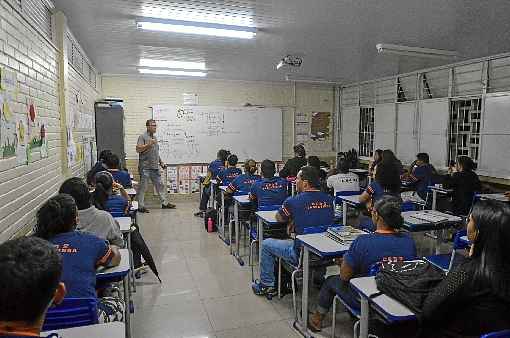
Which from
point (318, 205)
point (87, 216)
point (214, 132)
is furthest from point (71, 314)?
point (214, 132)

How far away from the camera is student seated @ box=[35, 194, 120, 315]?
192 cm

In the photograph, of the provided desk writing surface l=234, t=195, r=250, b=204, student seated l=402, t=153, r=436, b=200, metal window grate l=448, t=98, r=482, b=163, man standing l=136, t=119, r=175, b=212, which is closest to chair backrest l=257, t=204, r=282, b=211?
desk writing surface l=234, t=195, r=250, b=204

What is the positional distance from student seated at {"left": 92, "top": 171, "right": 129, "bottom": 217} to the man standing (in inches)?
130

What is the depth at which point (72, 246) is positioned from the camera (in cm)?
197

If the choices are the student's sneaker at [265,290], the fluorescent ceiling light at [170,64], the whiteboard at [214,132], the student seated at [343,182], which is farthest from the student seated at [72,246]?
the whiteboard at [214,132]

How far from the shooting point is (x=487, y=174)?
590cm

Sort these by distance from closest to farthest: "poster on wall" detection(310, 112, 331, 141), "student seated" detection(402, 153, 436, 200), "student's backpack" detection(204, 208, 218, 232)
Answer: "student's backpack" detection(204, 208, 218, 232) → "student seated" detection(402, 153, 436, 200) → "poster on wall" detection(310, 112, 331, 141)

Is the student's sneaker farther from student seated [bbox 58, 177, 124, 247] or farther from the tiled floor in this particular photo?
student seated [bbox 58, 177, 124, 247]

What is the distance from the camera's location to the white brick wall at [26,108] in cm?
225

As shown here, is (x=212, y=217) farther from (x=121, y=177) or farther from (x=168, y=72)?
(x=168, y=72)

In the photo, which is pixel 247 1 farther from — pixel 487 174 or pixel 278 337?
pixel 487 174

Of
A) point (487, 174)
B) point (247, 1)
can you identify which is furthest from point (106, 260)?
point (487, 174)

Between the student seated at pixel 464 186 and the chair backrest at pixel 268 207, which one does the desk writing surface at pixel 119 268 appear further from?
the student seated at pixel 464 186

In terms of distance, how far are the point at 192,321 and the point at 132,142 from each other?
5.84m
